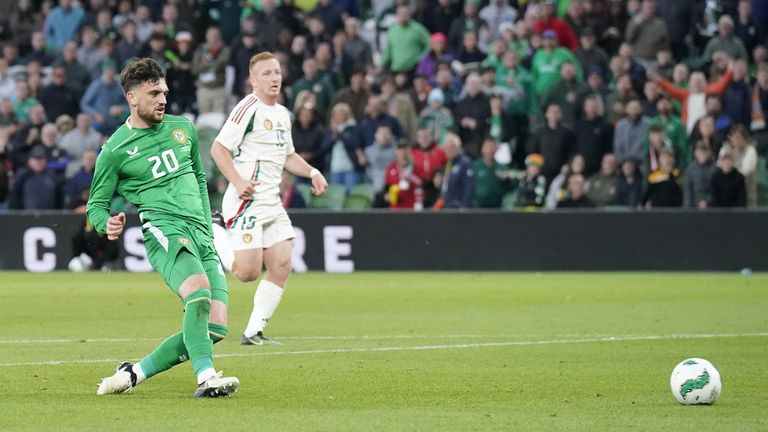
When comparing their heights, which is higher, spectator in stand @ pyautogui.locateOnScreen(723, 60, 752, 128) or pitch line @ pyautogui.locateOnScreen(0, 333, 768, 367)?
spectator in stand @ pyautogui.locateOnScreen(723, 60, 752, 128)

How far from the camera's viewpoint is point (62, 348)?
12227mm

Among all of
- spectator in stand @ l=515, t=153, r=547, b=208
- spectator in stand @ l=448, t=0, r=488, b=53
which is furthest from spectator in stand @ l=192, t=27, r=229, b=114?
spectator in stand @ l=515, t=153, r=547, b=208

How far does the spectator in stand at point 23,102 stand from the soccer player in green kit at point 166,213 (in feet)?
60.7

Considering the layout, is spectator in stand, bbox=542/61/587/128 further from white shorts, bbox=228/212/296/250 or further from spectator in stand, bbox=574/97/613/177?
white shorts, bbox=228/212/296/250

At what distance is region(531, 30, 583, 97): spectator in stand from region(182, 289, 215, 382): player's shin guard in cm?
1722

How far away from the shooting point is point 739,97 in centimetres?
2444

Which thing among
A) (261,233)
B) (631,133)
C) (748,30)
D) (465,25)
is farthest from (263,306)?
(748,30)

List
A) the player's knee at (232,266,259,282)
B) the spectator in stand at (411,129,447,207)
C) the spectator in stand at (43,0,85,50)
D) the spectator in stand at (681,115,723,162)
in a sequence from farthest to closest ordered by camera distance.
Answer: the spectator in stand at (43,0,85,50) < the spectator in stand at (411,129,447,207) < the spectator in stand at (681,115,723,162) < the player's knee at (232,266,259,282)

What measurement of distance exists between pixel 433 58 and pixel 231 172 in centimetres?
1435

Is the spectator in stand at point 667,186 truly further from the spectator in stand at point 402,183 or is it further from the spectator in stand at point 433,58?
the spectator in stand at point 433,58

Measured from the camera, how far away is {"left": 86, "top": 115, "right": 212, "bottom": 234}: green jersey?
8883mm

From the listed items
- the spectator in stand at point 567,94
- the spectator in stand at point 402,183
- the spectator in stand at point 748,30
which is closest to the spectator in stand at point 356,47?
the spectator in stand at point 402,183

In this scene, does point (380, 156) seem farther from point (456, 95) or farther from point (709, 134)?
point (709, 134)

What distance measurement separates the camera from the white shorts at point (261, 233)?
12906 mm
